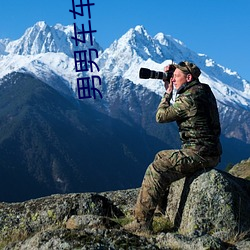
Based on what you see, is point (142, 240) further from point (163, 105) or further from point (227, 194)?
point (163, 105)

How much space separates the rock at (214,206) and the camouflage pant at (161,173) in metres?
0.32

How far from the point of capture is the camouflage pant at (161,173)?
431 inches

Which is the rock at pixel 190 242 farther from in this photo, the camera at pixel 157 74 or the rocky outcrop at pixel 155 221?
the camera at pixel 157 74

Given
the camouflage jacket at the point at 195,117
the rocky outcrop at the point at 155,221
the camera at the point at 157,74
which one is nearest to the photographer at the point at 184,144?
the camouflage jacket at the point at 195,117

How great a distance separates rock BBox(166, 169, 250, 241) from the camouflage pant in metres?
0.32

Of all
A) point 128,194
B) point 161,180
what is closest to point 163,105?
point 161,180

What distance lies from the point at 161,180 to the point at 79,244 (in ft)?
13.2

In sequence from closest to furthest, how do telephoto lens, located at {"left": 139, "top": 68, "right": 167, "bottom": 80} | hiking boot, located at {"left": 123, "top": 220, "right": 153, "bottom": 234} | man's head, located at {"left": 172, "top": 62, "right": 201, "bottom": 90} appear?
hiking boot, located at {"left": 123, "top": 220, "right": 153, "bottom": 234} → man's head, located at {"left": 172, "top": 62, "right": 201, "bottom": 90} → telephoto lens, located at {"left": 139, "top": 68, "right": 167, "bottom": 80}

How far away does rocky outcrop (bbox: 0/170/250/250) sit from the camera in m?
7.57

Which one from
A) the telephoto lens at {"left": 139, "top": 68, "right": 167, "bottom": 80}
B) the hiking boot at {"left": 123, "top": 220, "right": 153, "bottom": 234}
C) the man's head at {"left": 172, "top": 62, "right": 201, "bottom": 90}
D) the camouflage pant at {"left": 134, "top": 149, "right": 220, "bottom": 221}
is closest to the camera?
the hiking boot at {"left": 123, "top": 220, "right": 153, "bottom": 234}

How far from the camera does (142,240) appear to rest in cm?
758

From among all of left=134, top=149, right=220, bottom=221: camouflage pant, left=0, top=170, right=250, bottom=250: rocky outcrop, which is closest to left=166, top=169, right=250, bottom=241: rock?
left=0, top=170, right=250, bottom=250: rocky outcrop

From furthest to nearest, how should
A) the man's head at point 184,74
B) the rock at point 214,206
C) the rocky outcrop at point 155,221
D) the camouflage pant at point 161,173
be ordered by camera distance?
the man's head at point 184,74, the camouflage pant at point 161,173, the rock at point 214,206, the rocky outcrop at point 155,221

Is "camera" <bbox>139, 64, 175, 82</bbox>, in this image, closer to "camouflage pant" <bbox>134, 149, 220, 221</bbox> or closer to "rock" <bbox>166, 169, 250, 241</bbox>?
"camouflage pant" <bbox>134, 149, 220, 221</bbox>
